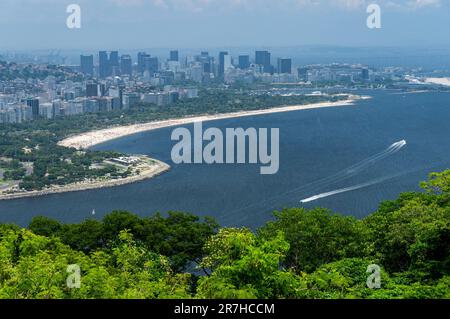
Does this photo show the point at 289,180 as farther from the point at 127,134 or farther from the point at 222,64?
the point at 222,64

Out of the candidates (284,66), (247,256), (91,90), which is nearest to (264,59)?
(284,66)

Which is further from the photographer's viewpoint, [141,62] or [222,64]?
[141,62]

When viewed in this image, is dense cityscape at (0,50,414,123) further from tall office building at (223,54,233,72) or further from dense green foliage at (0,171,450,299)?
dense green foliage at (0,171,450,299)

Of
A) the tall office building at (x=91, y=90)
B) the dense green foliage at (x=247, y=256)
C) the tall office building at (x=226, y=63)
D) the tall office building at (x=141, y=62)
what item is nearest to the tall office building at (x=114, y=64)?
the tall office building at (x=141, y=62)

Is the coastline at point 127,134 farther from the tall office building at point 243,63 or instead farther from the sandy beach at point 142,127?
the tall office building at point 243,63

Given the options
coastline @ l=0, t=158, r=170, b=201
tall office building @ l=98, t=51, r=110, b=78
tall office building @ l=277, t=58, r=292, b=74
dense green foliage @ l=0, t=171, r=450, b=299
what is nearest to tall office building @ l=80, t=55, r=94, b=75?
tall office building @ l=98, t=51, r=110, b=78

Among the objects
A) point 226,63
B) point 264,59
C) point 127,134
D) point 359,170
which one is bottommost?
point 359,170

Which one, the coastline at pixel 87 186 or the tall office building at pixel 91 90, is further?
the tall office building at pixel 91 90
